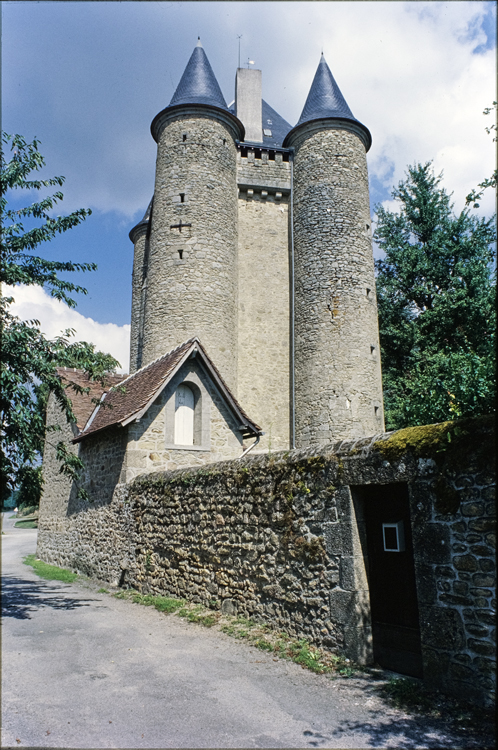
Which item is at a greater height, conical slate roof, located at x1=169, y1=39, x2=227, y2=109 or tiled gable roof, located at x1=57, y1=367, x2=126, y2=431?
conical slate roof, located at x1=169, y1=39, x2=227, y2=109

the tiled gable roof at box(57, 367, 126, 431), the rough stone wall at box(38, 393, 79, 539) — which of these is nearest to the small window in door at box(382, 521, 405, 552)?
the tiled gable roof at box(57, 367, 126, 431)

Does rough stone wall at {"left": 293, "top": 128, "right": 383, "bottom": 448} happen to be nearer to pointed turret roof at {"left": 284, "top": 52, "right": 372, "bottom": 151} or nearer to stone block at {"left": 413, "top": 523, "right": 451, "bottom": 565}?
pointed turret roof at {"left": 284, "top": 52, "right": 372, "bottom": 151}

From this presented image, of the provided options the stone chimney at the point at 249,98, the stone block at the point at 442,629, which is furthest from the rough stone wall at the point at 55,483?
the stone chimney at the point at 249,98

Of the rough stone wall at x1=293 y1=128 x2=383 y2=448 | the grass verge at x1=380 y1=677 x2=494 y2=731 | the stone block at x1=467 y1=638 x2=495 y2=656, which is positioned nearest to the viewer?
the grass verge at x1=380 y1=677 x2=494 y2=731

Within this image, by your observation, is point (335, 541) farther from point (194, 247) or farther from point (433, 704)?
point (194, 247)

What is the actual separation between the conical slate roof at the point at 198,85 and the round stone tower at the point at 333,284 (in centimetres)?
365

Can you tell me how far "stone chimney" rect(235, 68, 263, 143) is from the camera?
25125 millimetres

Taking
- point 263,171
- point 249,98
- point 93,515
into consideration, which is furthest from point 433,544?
point 249,98

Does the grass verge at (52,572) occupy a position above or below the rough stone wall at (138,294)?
below

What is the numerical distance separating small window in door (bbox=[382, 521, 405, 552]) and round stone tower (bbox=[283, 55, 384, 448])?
1274 centimetres

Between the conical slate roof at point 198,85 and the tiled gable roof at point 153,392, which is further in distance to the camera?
the conical slate roof at point 198,85

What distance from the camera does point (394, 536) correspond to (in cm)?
529

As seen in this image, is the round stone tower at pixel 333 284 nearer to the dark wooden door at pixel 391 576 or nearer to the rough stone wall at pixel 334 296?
the rough stone wall at pixel 334 296

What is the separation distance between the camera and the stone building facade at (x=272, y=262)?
19016mm
